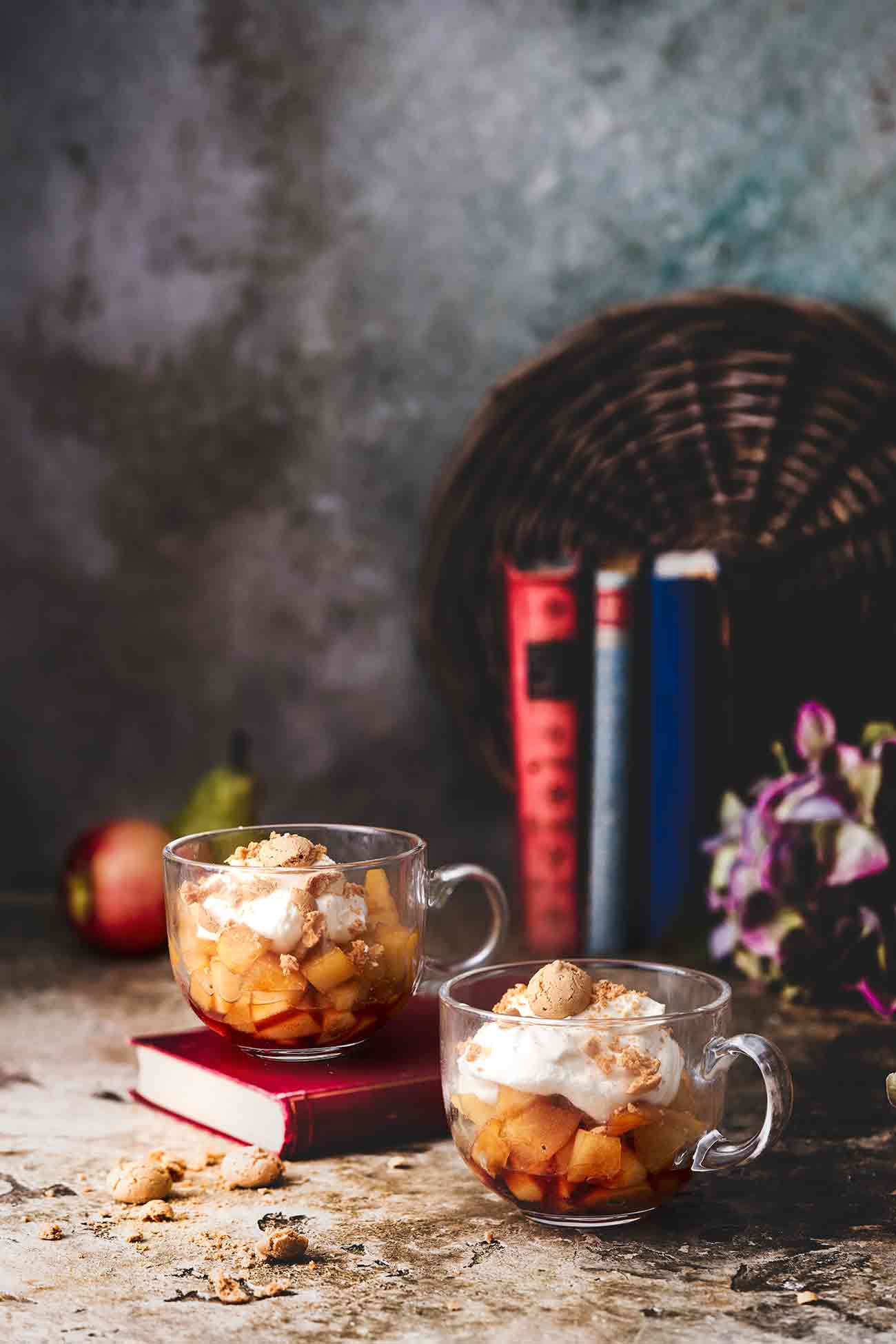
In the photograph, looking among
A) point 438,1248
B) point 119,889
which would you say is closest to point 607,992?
point 438,1248

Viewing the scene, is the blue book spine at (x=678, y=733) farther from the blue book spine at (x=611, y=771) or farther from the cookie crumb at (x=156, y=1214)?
the cookie crumb at (x=156, y=1214)

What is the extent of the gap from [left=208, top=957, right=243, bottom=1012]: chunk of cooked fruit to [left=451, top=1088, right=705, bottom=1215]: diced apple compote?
18 cm

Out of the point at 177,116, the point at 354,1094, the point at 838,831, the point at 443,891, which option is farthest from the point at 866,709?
the point at 177,116

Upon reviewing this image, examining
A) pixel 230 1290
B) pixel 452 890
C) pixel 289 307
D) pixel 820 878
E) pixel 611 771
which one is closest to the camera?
pixel 230 1290

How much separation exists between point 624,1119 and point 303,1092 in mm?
247

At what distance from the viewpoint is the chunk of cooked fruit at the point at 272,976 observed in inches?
38.0

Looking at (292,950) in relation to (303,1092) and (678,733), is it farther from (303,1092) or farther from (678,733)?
(678,733)

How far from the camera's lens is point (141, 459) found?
1.95 meters

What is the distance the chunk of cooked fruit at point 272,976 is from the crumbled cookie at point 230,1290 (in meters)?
0.19

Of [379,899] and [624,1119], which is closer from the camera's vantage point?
[624,1119]

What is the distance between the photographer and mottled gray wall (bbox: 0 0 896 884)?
5.94 ft

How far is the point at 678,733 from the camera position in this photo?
1.54 m

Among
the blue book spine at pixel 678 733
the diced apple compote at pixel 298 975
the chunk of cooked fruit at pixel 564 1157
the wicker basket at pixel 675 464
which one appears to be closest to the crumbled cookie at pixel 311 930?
the diced apple compote at pixel 298 975

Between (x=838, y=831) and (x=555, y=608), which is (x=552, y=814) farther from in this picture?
(x=838, y=831)
